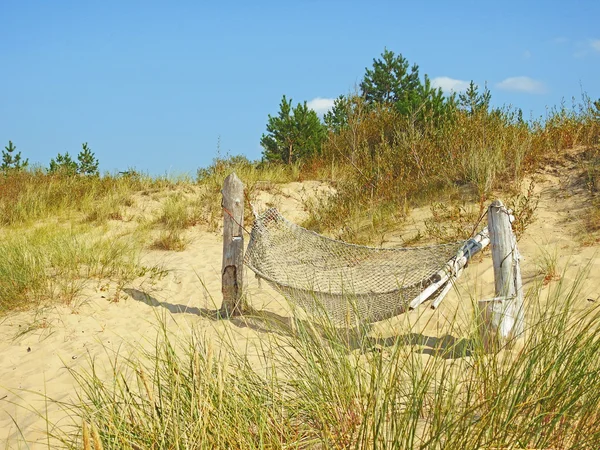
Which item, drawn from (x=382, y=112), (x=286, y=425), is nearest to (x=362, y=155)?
(x=382, y=112)

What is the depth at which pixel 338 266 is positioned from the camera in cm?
538

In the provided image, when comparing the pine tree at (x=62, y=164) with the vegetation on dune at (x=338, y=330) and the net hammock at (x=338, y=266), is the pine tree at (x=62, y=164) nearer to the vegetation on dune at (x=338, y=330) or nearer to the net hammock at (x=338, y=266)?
the vegetation on dune at (x=338, y=330)

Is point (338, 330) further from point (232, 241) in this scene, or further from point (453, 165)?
point (453, 165)

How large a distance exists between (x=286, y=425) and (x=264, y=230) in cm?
338

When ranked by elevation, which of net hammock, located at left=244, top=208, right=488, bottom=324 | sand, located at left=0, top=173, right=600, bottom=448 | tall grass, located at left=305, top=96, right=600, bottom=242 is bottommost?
sand, located at left=0, top=173, right=600, bottom=448

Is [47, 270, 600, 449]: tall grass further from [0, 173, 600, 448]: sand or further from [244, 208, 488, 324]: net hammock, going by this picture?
[244, 208, 488, 324]: net hammock

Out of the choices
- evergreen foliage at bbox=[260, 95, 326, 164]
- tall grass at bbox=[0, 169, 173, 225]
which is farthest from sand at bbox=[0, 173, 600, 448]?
evergreen foliage at bbox=[260, 95, 326, 164]

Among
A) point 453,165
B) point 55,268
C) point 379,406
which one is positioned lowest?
point 379,406

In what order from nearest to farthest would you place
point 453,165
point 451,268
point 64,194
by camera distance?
point 451,268
point 453,165
point 64,194

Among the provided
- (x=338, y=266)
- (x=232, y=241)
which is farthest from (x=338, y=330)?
(x=232, y=241)

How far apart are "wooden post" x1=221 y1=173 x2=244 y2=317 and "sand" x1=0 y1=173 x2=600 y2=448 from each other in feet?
0.58

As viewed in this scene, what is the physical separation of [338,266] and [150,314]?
1952mm

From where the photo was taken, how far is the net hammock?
162 inches

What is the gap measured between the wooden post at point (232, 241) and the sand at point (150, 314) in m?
0.18
